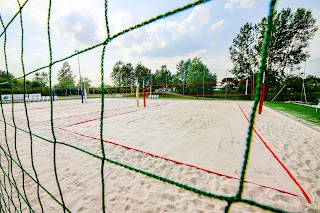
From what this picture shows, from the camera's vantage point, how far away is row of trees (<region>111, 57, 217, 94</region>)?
19000 millimetres

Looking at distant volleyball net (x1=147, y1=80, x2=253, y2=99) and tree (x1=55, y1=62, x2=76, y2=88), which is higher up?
tree (x1=55, y1=62, x2=76, y2=88)

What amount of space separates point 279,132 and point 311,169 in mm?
1749

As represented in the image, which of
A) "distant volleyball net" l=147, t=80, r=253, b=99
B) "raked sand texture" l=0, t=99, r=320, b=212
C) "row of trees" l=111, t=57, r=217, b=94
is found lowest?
"raked sand texture" l=0, t=99, r=320, b=212

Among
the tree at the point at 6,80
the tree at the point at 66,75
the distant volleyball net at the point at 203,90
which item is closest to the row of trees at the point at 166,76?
the distant volleyball net at the point at 203,90

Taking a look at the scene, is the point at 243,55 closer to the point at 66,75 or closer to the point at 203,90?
the point at 203,90

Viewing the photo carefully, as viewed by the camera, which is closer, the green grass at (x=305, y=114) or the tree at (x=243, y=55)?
the green grass at (x=305, y=114)

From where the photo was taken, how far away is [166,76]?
19.4 m

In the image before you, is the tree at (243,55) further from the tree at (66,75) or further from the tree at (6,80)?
the tree at (66,75)

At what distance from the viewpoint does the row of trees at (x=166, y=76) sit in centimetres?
1900

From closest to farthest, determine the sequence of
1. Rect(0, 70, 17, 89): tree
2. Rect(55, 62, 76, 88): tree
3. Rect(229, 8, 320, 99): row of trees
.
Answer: Rect(0, 70, 17, 89): tree → Rect(229, 8, 320, 99): row of trees → Rect(55, 62, 76, 88): tree

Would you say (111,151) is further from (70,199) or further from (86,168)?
(70,199)

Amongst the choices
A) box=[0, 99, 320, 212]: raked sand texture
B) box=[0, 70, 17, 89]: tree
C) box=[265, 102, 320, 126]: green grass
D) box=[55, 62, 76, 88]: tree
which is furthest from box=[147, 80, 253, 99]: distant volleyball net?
box=[55, 62, 76, 88]: tree

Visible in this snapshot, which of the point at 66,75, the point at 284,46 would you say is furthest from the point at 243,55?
the point at 66,75

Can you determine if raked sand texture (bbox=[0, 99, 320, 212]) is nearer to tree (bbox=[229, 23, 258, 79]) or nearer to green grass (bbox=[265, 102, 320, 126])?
green grass (bbox=[265, 102, 320, 126])
